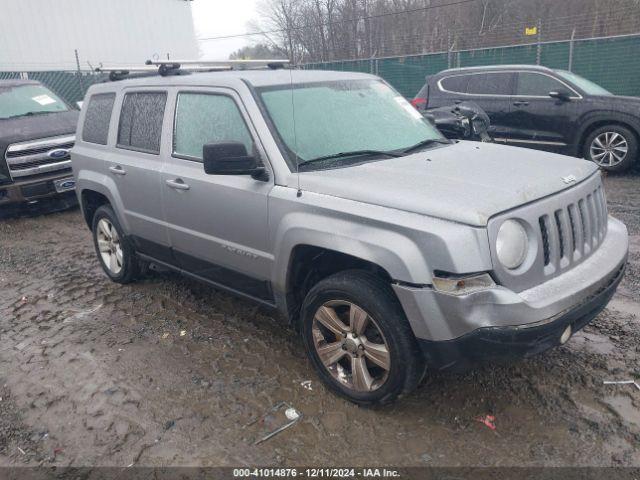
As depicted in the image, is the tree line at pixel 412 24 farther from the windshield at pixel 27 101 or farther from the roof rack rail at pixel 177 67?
the roof rack rail at pixel 177 67

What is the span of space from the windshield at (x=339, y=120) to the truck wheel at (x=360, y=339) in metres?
0.84

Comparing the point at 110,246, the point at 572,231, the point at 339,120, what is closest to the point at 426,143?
the point at 339,120

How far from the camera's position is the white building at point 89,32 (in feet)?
75.2

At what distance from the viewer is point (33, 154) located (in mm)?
7566

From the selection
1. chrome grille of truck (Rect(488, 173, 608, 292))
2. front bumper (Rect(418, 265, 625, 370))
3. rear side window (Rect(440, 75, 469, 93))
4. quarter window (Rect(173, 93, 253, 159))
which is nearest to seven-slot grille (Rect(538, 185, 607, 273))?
chrome grille of truck (Rect(488, 173, 608, 292))

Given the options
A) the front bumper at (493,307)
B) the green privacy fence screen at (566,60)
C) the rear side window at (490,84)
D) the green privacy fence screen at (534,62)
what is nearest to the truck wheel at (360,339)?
the front bumper at (493,307)

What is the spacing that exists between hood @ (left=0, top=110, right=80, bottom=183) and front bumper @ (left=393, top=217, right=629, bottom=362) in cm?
692

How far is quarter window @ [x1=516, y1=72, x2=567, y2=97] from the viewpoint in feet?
28.0

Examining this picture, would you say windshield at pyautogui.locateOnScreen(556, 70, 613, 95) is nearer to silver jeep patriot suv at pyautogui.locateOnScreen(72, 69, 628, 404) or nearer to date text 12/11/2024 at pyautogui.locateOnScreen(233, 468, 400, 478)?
silver jeep patriot suv at pyautogui.locateOnScreen(72, 69, 628, 404)

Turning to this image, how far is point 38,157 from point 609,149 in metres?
8.45

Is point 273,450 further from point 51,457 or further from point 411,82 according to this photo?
point 411,82

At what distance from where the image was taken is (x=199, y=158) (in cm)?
374

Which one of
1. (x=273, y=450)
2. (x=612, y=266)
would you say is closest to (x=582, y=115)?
(x=612, y=266)

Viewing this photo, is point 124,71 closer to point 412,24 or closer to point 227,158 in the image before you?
point 227,158
